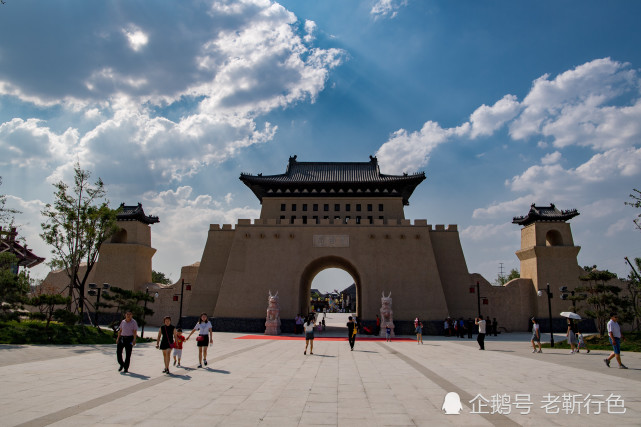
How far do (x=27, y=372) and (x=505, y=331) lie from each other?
27.6 m

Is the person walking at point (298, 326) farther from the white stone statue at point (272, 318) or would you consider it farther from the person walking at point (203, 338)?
the person walking at point (203, 338)

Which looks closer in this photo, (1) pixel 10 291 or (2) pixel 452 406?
(2) pixel 452 406

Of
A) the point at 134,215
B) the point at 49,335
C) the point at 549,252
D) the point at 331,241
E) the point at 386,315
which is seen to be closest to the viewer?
the point at 49,335

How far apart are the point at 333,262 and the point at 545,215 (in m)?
16.4

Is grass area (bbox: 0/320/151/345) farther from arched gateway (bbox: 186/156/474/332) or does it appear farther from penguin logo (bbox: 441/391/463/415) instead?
penguin logo (bbox: 441/391/463/415)

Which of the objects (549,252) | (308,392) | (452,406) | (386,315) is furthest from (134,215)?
(549,252)

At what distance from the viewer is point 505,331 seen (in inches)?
1090

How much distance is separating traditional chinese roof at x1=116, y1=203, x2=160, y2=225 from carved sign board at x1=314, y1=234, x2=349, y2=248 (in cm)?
1414

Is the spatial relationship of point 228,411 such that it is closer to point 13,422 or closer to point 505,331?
point 13,422

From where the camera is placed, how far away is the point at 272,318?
24672 millimetres

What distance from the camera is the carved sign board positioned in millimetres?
27547

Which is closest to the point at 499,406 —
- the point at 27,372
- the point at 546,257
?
the point at 27,372

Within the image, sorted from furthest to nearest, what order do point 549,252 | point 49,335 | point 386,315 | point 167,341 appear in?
point 549,252
point 386,315
point 49,335
point 167,341

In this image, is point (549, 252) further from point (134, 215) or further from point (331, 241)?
point (134, 215)
